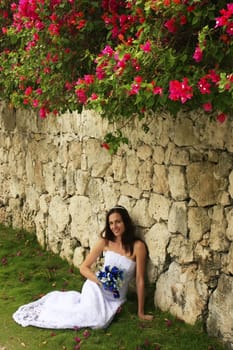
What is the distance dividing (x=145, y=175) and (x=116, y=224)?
1.85ft

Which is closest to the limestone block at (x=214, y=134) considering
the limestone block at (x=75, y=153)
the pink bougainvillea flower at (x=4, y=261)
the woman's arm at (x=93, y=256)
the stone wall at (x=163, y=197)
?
the stone wall at (x=163, y=197)

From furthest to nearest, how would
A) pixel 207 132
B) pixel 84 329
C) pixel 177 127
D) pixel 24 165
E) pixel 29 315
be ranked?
pixel 24 165 → pixel 29 315 → pixel 84 329 → pixel 177 127 → pixel 207 132

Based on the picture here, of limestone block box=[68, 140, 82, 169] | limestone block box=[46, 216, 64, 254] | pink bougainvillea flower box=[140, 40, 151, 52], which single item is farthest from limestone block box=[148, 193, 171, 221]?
limestone block box=[46, 216, 64, 254]

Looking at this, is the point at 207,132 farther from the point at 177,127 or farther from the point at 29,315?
the point at 29,315

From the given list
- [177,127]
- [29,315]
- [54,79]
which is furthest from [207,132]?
[29,315]

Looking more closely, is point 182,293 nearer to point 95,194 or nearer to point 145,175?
point 145,175

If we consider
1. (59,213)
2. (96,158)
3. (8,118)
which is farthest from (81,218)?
(8,118)

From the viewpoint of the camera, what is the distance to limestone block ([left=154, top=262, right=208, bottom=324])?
480 centimetres

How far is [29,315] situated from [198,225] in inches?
76.0

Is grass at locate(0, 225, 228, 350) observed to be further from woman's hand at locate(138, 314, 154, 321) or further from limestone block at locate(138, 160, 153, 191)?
limestone block at locate(138, 160, 153, 191)

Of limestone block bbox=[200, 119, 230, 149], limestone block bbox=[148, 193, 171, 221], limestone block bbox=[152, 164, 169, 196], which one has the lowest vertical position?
limestone block bbox=[148, 193, 171, 221]

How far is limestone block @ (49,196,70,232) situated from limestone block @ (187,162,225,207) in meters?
2.44

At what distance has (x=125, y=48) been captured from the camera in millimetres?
3682

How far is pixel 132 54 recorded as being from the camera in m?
3.60
